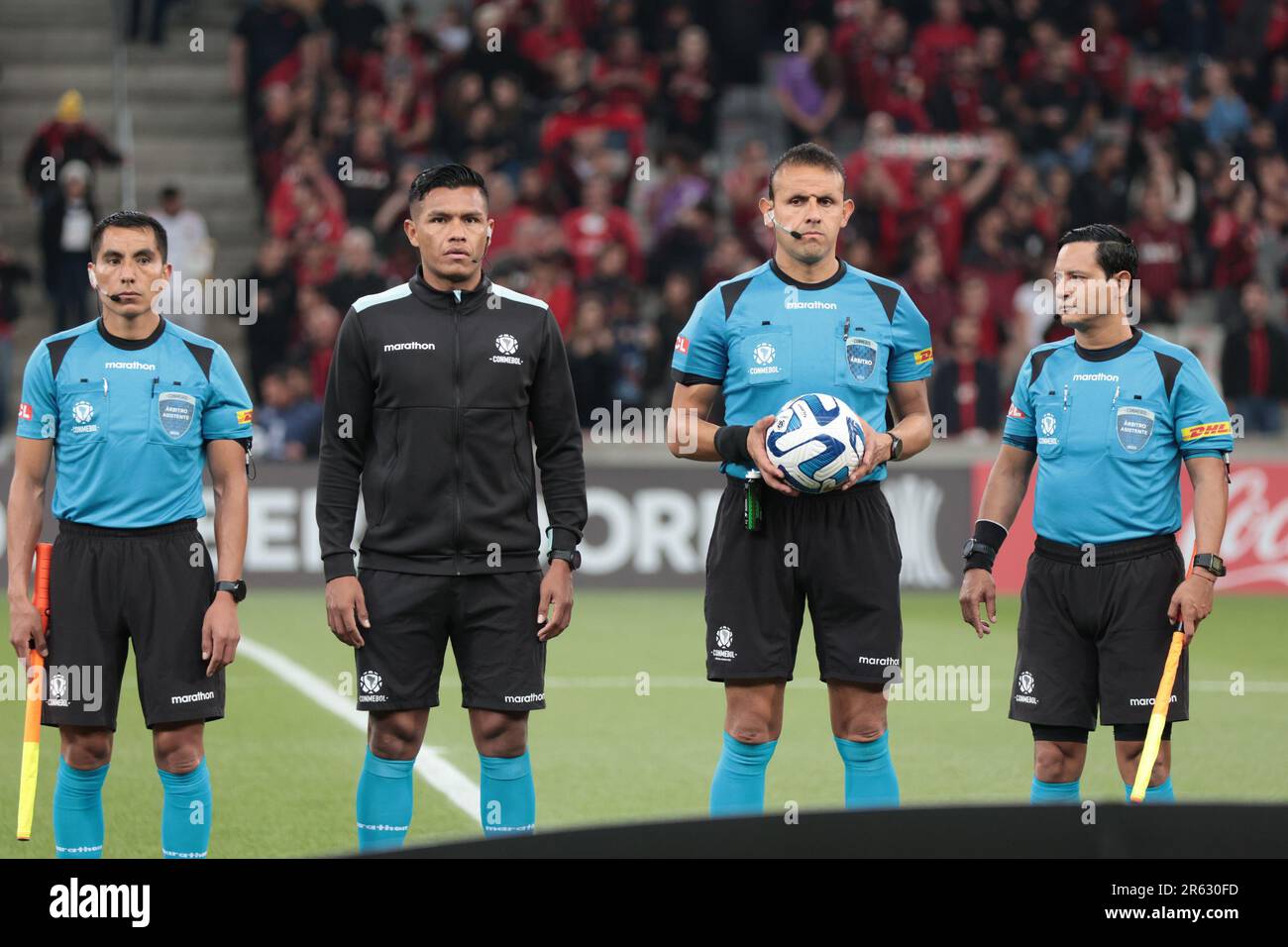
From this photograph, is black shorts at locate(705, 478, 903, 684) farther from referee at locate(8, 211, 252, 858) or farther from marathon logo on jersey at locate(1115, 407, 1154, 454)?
referee at locate(8, 211, 252, 858)

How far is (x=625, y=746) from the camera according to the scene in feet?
28.1

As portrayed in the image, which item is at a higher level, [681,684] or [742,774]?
[742,774]

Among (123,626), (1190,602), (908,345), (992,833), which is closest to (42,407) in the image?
(123,626)

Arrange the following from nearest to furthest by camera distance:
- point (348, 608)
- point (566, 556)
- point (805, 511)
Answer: point (348, 608) < point (566, 556) < point (805, 511)

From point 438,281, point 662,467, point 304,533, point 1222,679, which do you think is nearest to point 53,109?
point 304,533

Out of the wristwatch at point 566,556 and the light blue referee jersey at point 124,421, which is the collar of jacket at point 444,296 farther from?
the wristwatch at point 566,556

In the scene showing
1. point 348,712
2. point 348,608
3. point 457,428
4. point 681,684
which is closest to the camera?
point 348,608

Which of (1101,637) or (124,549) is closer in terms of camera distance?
(124,549)

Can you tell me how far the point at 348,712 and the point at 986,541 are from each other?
4.49 meters

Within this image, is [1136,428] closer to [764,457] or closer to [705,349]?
[764,457]

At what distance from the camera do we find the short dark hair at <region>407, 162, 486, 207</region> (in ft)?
17.3

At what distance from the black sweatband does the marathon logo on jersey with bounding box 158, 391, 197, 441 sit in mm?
2397

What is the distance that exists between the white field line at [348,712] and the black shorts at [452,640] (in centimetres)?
169
